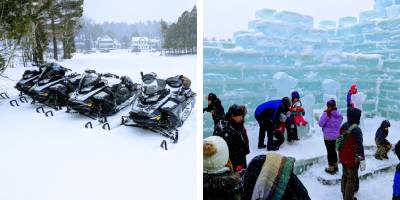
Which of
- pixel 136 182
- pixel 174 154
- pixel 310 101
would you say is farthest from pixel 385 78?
pixel 136 182

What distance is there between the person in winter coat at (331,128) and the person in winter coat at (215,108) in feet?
1.99

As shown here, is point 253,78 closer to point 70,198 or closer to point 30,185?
point 70,198

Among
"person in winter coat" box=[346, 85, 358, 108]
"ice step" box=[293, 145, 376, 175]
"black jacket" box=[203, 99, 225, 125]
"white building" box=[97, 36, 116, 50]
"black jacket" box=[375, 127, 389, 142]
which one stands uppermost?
"white building" box=[97, 36, 116, 50]

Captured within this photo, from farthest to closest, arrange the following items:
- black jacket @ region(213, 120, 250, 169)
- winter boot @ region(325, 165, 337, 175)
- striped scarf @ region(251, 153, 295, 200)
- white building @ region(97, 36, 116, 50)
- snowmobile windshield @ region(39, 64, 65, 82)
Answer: snowmobile windshield @ region(39, 64, 65, 82)
white building @ region(97, 36, 116, 50)
winter boot @ region(325, 165, 337, 175)
black jacket @ region(213, 120, 250, 169)
striped scarf @ region(251, 153, 295, 200)

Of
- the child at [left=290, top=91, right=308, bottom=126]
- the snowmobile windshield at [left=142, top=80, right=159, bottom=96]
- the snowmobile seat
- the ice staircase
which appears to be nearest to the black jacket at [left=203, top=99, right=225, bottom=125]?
the snowmobile seat

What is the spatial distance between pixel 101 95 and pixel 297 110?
121cm

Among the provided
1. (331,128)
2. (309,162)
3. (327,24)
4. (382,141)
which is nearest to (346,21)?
(327,24)

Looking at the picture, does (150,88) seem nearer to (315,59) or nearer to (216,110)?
(216,110)

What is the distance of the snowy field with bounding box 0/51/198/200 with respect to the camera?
1.98 m

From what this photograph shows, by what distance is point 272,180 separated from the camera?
1418mm

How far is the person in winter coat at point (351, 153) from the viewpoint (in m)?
2.02

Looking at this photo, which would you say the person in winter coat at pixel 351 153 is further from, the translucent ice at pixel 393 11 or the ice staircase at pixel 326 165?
the translucent ice at pixel 393 11

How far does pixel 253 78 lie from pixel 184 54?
445 mm

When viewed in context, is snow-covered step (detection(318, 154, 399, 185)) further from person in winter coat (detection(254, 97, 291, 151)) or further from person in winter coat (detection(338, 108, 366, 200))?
person in winter coat (detection(254, 97, 291, 151))
